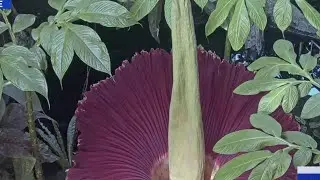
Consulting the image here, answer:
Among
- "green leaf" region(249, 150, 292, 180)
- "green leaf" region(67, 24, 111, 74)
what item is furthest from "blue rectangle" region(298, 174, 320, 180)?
"green leaf" region(67, 24, 111, 74)

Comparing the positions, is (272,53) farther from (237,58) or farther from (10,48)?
(10,48)

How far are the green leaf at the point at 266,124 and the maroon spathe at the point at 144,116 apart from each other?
13 centimetres

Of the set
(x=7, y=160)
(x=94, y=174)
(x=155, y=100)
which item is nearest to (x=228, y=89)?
(x=155, y=100)

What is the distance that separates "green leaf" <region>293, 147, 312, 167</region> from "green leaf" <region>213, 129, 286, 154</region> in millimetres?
24

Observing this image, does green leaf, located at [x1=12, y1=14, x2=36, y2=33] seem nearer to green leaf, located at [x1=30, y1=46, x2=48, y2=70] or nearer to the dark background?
green leaf, located at [x1=30, y1=46, x2=48, y2=70]

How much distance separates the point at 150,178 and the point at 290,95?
244 millimetres

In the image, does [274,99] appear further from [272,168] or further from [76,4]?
[76,4]

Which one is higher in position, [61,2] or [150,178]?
[61,2]

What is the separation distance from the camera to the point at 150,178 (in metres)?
0.97

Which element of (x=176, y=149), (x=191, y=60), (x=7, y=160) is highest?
(x=191, y=60)

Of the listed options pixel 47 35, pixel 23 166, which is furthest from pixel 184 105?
pixel 23 166

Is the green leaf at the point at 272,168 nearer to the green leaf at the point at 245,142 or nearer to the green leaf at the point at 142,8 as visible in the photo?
the green leaf at the point at 245,142

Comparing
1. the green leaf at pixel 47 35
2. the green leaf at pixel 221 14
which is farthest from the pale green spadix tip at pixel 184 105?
the green leaf at pixel 47 35

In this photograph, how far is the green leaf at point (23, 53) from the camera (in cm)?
86
